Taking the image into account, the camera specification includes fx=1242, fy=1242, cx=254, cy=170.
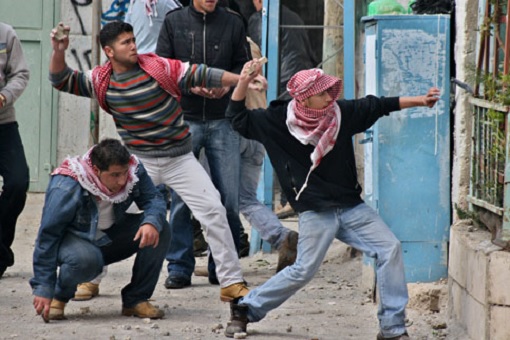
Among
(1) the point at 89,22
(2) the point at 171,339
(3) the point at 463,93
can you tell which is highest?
(1) the point at 89,22

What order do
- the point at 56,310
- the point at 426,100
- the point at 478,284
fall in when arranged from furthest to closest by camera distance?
1. the point at 56,310
2. the point at 426,100
3. the point at 478,284

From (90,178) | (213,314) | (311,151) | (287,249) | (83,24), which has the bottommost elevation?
(213,314)

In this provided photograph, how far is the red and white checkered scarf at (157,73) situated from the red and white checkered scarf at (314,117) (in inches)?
41.7

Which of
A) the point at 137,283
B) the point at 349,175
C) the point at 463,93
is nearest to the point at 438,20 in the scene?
the point at 463,93

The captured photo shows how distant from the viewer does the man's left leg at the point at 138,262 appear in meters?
7.03

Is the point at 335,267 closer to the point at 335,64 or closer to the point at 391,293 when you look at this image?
the point at 335,64

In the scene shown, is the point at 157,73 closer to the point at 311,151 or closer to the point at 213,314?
the point at 311,151

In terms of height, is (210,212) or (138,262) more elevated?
(210,212)

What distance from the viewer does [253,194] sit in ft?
28.0

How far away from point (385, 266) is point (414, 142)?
1298 millimetres

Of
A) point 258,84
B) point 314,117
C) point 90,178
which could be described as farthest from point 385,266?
point 90,178

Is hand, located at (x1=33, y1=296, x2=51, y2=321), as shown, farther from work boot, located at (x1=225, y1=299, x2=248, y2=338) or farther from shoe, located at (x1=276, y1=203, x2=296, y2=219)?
shoe, located at (x1=276, y1=203, x2=296, y2=219)

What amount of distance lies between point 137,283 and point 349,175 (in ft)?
4.76

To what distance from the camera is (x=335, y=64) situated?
9.81 meters
